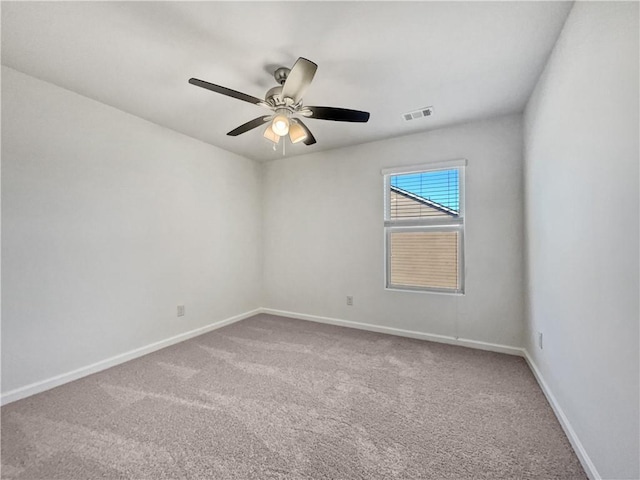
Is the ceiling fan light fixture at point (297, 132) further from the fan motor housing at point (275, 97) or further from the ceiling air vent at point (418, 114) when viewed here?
the ceiling air vent at point (418, 114)

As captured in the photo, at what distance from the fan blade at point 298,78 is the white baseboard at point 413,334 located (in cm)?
284

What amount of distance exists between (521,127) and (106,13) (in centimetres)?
351

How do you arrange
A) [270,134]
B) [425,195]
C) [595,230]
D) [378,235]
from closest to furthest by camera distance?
[595,230] < [270,134] < [425,195] < [378,235]

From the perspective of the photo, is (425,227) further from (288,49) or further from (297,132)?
(288,49)

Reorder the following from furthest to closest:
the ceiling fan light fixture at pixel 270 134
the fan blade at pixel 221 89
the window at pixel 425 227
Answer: the window at pixel 425 227, the ceiling fan light fixture at pixel 270 134, the fan blade at pixel 221 89

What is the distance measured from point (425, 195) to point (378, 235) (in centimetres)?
75

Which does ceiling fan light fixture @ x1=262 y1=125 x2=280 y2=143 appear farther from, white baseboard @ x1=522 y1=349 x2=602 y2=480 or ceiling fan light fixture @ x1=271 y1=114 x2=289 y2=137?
white baseboard @ x1=522 y1=349 x2=602 y2=480

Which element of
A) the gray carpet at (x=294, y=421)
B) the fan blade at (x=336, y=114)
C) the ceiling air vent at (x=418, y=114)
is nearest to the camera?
the gray carpet at (x=294, y=421)

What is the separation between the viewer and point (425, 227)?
11.0 ft

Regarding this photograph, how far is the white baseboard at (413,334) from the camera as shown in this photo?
2.91 m

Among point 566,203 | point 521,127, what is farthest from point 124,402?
point 521,127

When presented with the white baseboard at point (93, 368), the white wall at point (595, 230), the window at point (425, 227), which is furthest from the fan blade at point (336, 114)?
the white baseboard at point (93, 368)

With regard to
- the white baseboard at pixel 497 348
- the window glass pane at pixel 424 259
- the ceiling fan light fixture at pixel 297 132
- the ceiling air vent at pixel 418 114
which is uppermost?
the ceiling air vent at pixel 418 114

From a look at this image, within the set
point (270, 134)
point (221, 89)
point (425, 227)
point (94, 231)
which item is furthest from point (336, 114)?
point (94, 231)
